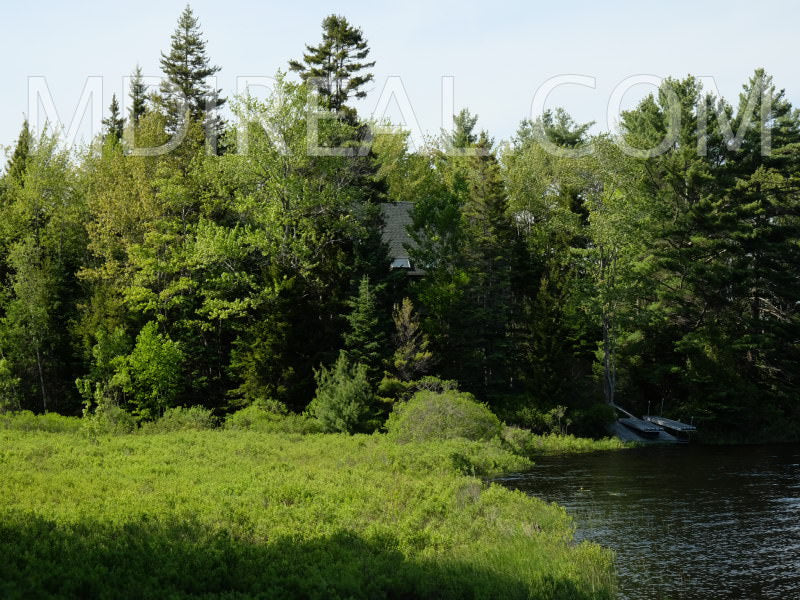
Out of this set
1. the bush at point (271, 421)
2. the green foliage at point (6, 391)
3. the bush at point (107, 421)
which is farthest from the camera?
the green foliage at point (6, 391)

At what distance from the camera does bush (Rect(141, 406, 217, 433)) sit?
37750 mm

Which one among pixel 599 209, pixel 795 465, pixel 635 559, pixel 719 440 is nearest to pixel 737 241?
pixel 599 209

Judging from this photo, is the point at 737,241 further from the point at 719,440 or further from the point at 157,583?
the point at 157,583

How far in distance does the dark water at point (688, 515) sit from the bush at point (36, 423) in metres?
20.4

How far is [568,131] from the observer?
83625 millimetres

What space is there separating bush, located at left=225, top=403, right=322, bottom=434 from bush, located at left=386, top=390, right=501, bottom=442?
4.40m

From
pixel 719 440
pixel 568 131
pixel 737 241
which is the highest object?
pixel 568 131

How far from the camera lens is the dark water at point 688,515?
16.8 m

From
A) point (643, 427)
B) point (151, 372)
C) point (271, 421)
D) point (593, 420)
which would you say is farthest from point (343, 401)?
point (643, 427)

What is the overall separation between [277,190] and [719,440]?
29.3 metres

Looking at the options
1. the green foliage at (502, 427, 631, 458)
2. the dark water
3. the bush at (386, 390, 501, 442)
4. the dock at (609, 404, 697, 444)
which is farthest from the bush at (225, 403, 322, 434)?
the dock at (609, 404, 697, 444)

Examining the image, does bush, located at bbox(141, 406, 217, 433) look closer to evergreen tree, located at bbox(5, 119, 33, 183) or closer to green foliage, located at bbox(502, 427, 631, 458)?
green foliage, located at bbox(502, 427, 631, 458)

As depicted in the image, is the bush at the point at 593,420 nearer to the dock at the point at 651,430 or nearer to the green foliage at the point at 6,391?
the dock at the point at 651,430

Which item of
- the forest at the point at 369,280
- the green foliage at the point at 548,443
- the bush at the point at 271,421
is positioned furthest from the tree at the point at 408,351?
the green foliage at the point at 548,443
